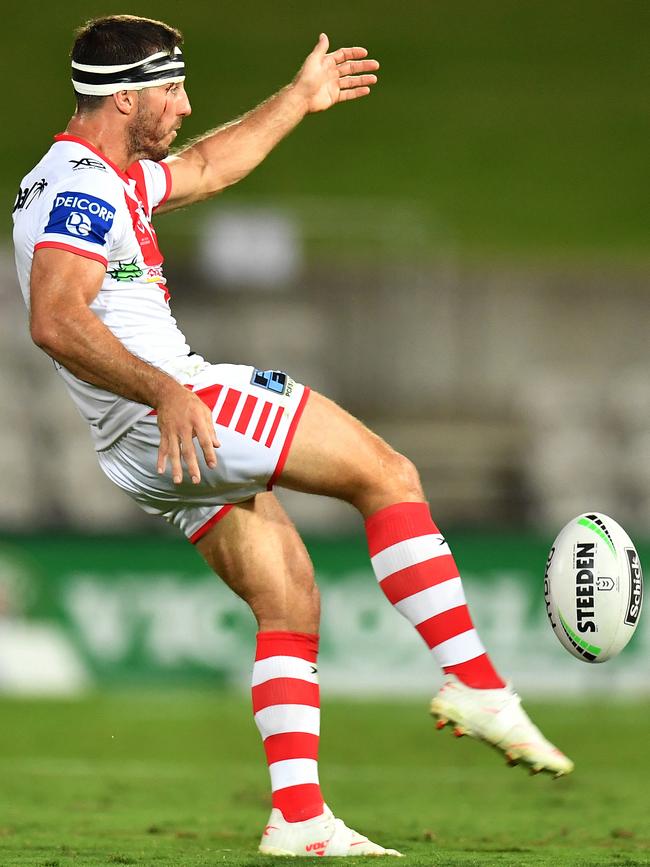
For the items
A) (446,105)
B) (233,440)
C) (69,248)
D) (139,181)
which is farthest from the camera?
(446,105)

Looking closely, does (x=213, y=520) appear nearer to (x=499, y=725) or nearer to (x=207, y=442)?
(x=207, y=442)

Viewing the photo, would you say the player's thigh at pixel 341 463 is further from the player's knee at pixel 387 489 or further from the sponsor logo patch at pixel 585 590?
the sponsor logo patch at pixel 585 590

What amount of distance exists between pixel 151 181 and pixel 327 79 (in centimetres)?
82

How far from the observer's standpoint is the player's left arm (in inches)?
219

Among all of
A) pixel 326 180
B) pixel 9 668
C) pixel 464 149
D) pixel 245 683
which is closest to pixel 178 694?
pixel 245 683

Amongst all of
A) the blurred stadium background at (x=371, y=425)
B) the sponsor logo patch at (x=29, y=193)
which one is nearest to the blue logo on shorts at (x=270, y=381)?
the sponsor logo patch at (x=29, y=193)

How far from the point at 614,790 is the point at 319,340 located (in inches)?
261

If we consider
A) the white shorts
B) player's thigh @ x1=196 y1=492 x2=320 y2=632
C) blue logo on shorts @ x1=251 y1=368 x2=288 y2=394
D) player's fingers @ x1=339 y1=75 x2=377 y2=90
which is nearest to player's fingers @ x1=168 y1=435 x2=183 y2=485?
the white shorts

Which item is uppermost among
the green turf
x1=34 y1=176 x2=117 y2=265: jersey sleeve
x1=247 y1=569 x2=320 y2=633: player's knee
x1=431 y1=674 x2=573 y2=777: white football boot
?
the green turf

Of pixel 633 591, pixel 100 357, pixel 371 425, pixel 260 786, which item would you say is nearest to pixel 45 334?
pixel 100 357

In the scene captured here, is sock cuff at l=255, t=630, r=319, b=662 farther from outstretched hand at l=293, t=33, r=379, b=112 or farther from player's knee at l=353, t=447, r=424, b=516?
outstretched hand at l=293, t=33, r=379, b=112

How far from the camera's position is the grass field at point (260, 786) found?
17.7 ft

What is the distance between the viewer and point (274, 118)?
5.65 metres

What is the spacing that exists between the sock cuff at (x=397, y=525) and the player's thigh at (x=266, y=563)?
494 mm
